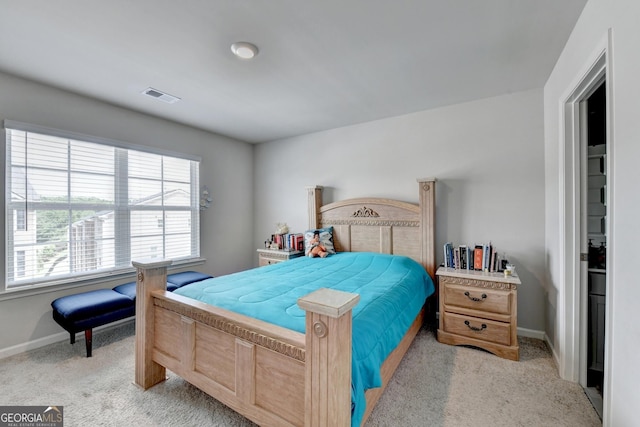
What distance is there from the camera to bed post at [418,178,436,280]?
296 centimetres

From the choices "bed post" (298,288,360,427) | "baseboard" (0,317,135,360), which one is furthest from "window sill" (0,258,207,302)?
"bed post" (298,288,360,427)

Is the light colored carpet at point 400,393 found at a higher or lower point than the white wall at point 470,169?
lower

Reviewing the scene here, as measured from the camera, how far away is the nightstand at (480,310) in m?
2.31

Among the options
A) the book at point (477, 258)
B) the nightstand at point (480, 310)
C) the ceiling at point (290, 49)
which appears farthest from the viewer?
the book at point (477, 258)

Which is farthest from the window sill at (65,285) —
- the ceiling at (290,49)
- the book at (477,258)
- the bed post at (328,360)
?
the book at (477,258)

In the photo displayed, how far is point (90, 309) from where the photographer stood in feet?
A: 7.82

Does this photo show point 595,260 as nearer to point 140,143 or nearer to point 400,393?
point 400,393

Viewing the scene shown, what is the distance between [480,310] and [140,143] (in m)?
4.09

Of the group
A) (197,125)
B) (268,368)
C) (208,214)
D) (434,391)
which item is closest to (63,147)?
(197,125)

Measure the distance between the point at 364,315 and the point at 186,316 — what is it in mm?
1132

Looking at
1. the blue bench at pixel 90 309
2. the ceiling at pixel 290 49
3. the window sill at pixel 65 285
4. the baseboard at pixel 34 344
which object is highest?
the ceiling at pixel 290 49

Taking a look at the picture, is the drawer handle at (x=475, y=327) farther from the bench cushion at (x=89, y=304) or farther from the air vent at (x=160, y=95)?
the air vent at (x=160, y=95)

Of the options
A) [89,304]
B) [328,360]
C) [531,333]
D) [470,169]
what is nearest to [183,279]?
[89,304]

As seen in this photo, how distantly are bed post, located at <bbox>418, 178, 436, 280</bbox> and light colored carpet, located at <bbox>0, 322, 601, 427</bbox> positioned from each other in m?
0.87
